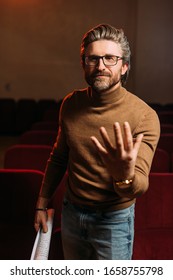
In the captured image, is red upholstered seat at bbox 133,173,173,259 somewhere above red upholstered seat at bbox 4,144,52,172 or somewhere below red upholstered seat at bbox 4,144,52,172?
below

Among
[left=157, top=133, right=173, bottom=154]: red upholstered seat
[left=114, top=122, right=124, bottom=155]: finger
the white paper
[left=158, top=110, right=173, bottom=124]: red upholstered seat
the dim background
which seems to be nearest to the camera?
[left=114, top=122, right=124, bottom=155]: finger

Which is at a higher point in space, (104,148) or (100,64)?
(100,64)

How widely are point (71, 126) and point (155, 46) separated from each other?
681 centimetres

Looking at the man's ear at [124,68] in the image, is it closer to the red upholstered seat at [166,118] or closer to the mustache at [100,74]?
the mustache at [100,74]

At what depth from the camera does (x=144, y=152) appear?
1.23m

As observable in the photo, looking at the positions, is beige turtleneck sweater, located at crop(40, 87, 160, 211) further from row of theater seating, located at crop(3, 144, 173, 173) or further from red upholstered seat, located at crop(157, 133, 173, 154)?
red upholstered seat, located at crop(157, 133, 173, 154)

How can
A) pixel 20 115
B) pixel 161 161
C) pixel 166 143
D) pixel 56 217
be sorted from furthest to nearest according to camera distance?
pixel 20 115
pixel 166 143
pixel 161 161
pixel 56 217

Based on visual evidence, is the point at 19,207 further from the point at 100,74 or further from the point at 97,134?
the point at 100,74

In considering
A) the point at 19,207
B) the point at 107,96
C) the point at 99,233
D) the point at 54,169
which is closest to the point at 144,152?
the point at 107,96

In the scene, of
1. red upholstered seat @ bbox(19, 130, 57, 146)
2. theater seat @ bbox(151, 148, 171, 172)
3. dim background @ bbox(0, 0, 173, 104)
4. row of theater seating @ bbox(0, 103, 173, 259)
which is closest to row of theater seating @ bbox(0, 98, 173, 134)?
dim background @ bbox(0, 0, 173, 104)

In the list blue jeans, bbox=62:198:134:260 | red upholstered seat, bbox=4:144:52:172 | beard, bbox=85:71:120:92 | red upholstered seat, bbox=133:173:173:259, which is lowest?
red upholstered seat, bbox=133:173:173:259

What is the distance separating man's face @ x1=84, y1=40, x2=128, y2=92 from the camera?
4.06 ft

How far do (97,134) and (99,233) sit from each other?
0.32 m

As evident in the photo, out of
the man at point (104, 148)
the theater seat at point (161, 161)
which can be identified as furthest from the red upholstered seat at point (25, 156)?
the man at point (104, 148)
